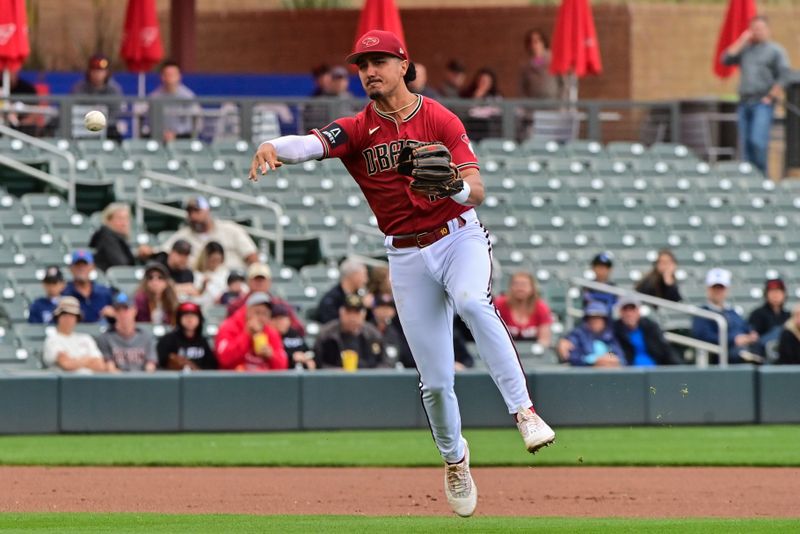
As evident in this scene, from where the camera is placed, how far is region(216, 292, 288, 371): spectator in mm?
14062

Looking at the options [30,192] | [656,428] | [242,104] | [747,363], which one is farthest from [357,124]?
[242,104]

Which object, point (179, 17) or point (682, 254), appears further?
point (179, 17)

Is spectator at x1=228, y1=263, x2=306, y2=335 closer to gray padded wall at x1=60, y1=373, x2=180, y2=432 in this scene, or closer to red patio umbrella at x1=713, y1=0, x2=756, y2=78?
gray padded wall at x1=60, y1=373, x2=180, y2=432

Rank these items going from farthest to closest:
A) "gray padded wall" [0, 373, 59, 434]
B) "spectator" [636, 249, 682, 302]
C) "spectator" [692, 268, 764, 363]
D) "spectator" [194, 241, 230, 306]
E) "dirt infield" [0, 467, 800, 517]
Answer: "spectator" [636, 249, 682, 302]
"spectator" [692, 268, 764, 363]
"spectator" [194, 241, 230, 306]
"gray padded wall" [0, 373, 59, 434]
"dirt infield" [0, 467, 800, 517]

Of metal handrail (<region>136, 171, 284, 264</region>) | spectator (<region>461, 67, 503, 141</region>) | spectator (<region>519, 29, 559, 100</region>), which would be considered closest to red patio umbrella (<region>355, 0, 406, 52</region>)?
spectator (<region>461, 67, 503, 141</region>)

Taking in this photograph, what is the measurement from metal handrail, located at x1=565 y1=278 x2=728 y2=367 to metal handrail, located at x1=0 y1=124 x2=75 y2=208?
5.02m

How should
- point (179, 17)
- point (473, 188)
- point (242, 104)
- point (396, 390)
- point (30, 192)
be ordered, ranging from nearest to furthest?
point (473, 188) → point (396, 390) → point (30, 192) → point (242, 104) → point (179, 17)

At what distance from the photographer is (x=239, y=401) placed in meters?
14.0

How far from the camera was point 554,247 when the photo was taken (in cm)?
1822

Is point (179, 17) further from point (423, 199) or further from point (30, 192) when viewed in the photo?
point (423, 199)

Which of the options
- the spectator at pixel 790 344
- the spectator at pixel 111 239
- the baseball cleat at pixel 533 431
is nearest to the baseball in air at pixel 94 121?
the baseball cleat at pixel 533 431

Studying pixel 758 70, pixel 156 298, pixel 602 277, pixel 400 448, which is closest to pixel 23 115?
pixel 156 298

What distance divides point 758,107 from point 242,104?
6.25 m

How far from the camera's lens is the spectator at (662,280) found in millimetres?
16469
